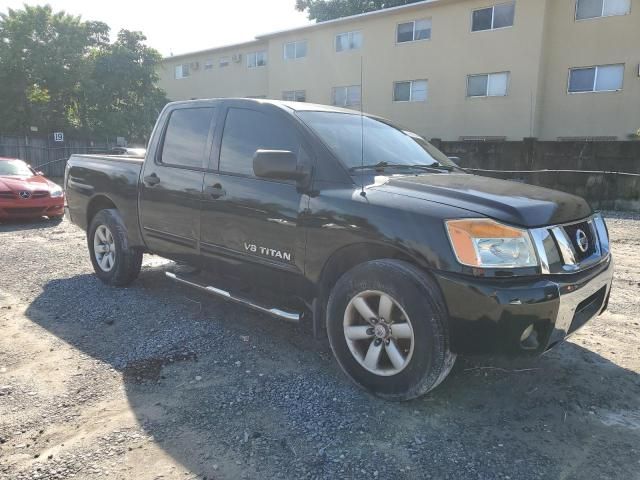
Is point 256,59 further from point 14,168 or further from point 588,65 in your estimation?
point 14,168

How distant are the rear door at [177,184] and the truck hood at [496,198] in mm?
1743

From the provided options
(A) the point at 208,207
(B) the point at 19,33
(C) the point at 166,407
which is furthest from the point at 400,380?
(B) the point at 19,33

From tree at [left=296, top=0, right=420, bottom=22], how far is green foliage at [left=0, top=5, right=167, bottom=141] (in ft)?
35.4

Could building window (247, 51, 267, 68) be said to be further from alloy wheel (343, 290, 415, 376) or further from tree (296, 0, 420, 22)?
alloy wheel (343, 290, 415, 376)

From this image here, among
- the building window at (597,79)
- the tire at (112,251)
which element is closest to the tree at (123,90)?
the building window at (597,79)

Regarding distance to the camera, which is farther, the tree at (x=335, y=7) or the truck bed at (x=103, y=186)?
the tree at (x=335, y=7)

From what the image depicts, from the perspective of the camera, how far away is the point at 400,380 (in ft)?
9.41

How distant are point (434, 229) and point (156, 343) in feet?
7.81

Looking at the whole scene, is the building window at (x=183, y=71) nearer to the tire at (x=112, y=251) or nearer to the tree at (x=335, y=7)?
the tree at (x=335, y=7)

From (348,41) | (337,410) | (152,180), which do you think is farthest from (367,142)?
(348,41)

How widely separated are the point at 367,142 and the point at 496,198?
3.93 ft

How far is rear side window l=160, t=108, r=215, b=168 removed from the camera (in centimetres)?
420

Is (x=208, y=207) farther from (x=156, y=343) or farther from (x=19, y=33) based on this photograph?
(x=19, y=33)

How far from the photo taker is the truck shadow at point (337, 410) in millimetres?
2430
